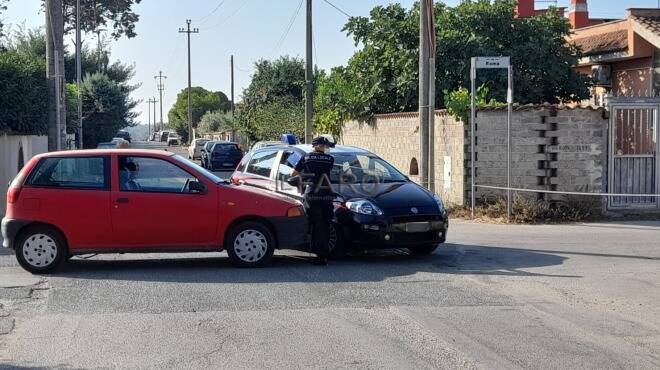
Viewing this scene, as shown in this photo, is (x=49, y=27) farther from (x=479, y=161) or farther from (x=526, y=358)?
(x=526, y=358)

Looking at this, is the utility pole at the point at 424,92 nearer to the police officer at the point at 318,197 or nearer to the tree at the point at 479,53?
the tree at the point at 479,53

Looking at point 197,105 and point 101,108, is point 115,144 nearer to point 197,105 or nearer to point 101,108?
point 101,108

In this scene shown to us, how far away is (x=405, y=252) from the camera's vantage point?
1266 cm

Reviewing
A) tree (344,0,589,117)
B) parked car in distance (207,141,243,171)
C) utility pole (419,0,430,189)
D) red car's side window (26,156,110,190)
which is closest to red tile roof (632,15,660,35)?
tree (344,0,589,117)

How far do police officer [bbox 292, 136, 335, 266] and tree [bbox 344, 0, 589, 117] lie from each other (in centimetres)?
1065

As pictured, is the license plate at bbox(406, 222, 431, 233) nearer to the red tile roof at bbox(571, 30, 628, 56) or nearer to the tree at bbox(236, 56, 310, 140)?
the red tile roof at bbox(571, 30, 628, 56)

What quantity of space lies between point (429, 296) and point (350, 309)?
1128 mm

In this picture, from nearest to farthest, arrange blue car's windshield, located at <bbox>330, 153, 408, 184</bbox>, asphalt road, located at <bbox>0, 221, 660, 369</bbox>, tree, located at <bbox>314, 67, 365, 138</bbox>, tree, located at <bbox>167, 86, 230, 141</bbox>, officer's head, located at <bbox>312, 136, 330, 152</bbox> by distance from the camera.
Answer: asphalt road, located at <bbox>0, 221, 660, 369</bbox>, officer's head, located at <bbox>312, 136, 330, 152</bbox>, blue car's windshield, located at <bbox>330, 153, 408, 184</bbox>, tree, located at <bbox>314, 67, 365, 138</bbox>, tree, located at <bbox>167, 86, 230, 141</bbox>

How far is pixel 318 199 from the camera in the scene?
36.7 ft

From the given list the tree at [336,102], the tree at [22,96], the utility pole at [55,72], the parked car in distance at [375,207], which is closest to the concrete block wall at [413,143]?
the tree at [336,102]

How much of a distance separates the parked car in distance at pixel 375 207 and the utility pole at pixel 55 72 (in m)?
8.82

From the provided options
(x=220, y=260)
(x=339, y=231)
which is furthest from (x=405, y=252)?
(x=220, y=260)

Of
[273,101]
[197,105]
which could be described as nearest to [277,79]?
[273,101]

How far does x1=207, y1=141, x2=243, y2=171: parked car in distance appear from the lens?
40312mm
